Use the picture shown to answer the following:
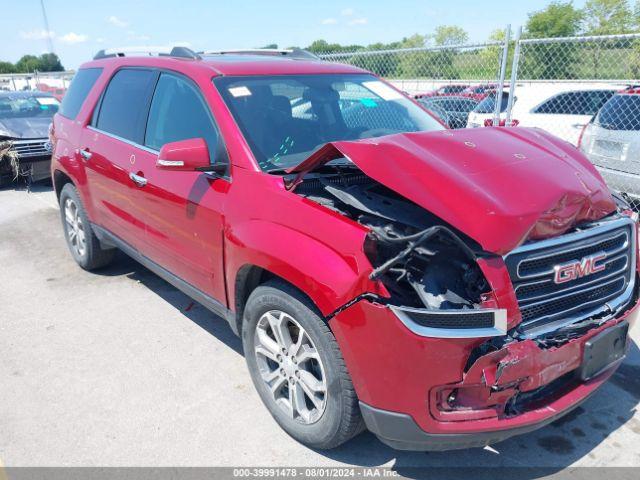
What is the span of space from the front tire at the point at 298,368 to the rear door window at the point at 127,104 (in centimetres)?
183

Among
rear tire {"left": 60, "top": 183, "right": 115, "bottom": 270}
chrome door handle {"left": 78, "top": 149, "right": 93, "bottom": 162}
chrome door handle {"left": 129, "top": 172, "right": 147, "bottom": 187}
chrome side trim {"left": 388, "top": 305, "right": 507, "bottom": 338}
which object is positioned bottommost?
rear tire {"left": 60, "top": 183, "right": 115, "bottom": 270}

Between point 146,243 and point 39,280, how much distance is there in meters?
1.95

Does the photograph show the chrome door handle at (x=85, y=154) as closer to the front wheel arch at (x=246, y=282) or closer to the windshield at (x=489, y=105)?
the front wheel arch at (x=246, y=282)

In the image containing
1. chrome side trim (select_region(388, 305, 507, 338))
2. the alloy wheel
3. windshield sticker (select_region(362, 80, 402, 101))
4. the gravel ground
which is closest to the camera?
chrome side trim (select_region(388, 305, 507, 338))

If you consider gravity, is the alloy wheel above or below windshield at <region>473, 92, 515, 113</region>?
below

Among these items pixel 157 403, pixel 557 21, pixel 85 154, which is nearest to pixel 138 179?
pixel 85 154

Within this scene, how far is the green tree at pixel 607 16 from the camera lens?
112ft

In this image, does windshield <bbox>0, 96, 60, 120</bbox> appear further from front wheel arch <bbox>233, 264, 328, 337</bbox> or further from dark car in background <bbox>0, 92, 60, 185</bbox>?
front wheel arch <bbox>233, 264, 328, 337</bbox>

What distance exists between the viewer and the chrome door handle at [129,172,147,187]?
3.71m

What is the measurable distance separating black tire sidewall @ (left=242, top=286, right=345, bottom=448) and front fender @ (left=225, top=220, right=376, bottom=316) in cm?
10

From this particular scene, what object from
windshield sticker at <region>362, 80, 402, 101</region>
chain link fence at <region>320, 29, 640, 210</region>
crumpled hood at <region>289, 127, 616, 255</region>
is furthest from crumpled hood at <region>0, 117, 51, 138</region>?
Answer: crumpled hood at <region>289, 127, 616, 255</region>

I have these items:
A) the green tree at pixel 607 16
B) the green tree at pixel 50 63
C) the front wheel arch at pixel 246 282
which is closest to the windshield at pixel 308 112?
the front wheel arch at pixel 246 282

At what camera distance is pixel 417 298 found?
89.4 inches

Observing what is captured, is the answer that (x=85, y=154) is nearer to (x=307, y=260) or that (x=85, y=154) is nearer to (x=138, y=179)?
(x=138, y=179)
